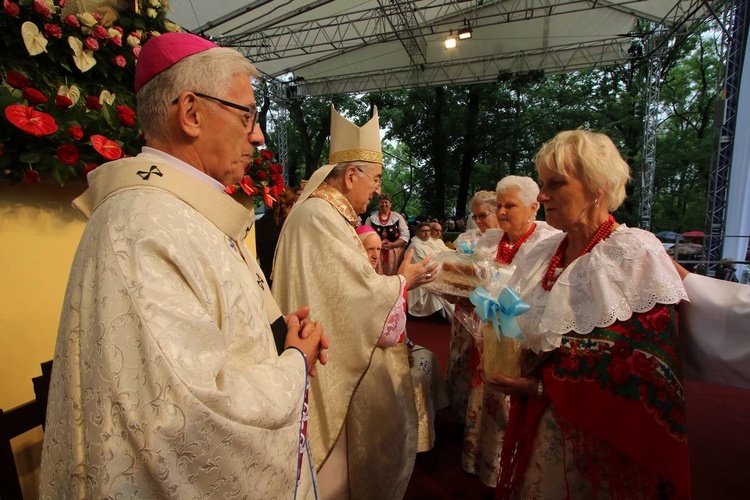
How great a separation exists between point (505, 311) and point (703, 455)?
10.2 feet

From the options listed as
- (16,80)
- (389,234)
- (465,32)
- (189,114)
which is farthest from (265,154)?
(465,32)

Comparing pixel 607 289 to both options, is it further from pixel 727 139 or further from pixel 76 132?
pixel 727 139

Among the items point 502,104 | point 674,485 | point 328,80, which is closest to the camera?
point 674,485

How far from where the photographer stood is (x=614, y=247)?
1.62 m

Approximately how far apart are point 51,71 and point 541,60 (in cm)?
1383

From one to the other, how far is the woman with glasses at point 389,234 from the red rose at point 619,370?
723 cm

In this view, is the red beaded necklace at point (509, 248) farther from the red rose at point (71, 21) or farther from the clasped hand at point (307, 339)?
the red rose at point (71, 21)

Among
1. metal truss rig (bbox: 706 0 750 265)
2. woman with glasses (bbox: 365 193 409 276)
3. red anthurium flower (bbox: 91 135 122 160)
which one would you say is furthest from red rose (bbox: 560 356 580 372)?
metal truss rig (bbox: 706 0 750 265)

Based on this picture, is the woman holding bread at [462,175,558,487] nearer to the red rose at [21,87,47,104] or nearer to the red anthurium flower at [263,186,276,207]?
the red anthurium flower at [263,186,276,207]

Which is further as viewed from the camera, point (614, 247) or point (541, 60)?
point (541, 60)

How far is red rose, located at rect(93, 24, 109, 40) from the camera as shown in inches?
80.4

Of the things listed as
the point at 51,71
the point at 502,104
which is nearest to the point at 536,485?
the point at 51,71

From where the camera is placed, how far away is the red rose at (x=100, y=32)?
2041 millimetres

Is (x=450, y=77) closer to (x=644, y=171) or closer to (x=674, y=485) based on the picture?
(x=644, y=171)
